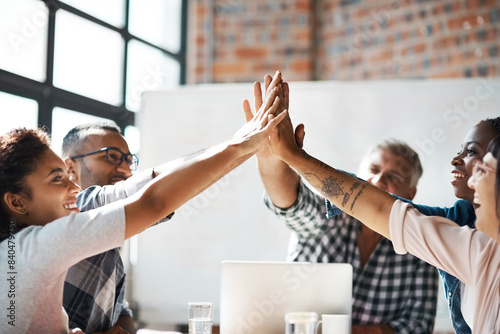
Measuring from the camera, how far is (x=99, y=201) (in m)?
1.96

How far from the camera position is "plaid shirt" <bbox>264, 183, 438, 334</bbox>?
250cm

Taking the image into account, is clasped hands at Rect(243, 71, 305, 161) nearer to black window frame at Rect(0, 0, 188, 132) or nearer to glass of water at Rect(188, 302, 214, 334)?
glass of water at Rect(188, 302, 214, 334)

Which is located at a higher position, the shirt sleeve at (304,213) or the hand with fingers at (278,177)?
the hand with fingers at (278,177)

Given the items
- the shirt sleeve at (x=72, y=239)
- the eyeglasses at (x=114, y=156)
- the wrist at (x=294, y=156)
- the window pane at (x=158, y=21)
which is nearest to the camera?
the shirt sleeve at (x=72, y=239)

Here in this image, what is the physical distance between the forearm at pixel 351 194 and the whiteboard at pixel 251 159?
4.99 feet

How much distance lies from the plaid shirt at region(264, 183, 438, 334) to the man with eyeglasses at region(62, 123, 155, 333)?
74 cm

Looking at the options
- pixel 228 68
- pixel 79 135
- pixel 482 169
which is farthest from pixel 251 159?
pixel 482 169

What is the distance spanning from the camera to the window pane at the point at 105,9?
3570mm

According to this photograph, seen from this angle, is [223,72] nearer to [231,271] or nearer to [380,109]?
[380,109]

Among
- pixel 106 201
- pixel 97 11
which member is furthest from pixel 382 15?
pixel 106 201

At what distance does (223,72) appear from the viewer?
14.5 feet

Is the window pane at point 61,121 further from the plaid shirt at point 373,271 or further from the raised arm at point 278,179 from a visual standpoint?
the plaid shirt at point 373,271

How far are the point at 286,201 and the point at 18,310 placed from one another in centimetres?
117

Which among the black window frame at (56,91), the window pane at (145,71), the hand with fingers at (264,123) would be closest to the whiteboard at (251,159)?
the black window frame at (56,91)
